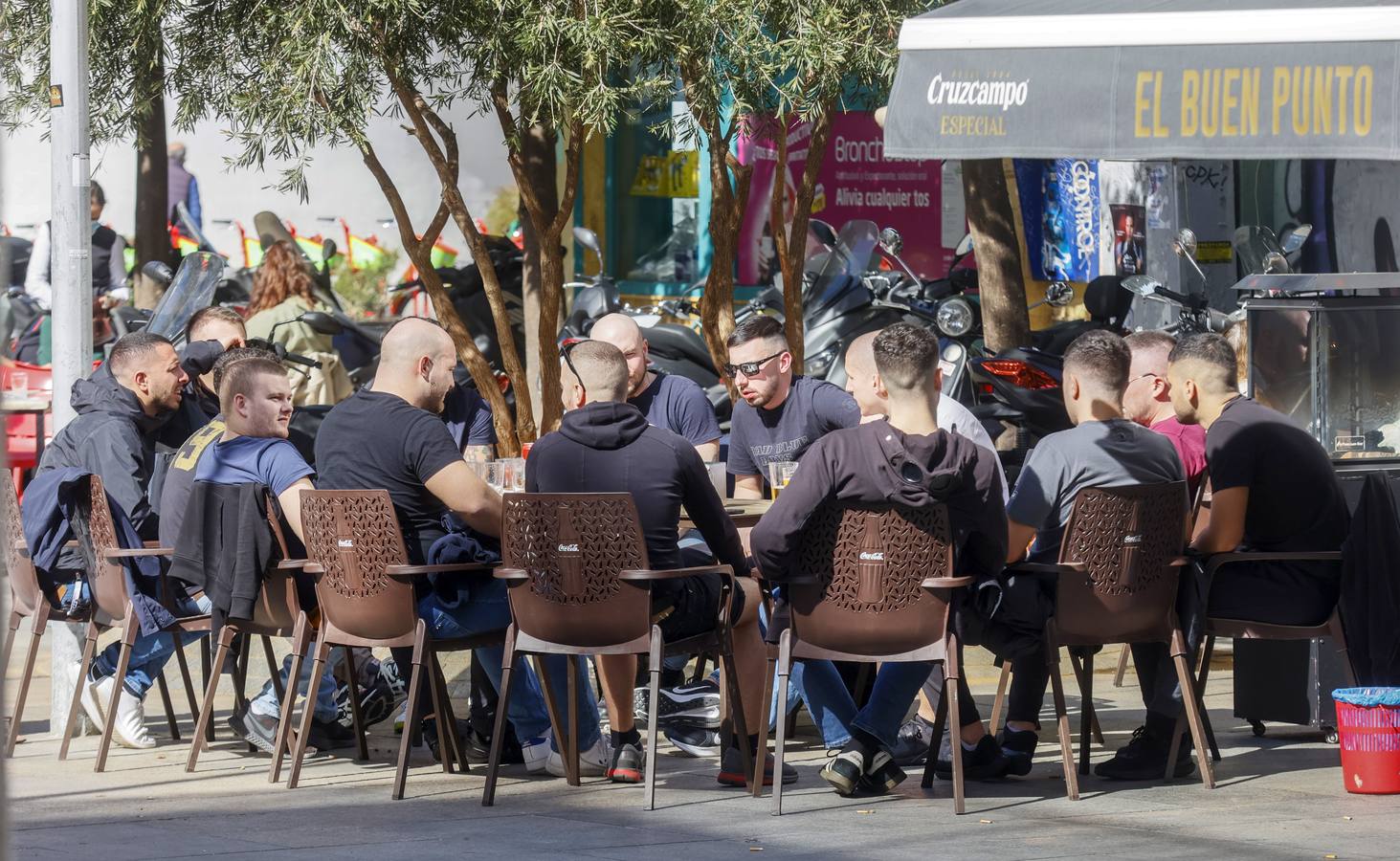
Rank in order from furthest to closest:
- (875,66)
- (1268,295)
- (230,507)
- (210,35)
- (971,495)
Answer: (210,35), (875,66), (1268,295), (230,507), (971,495)

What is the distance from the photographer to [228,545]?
6.54 m

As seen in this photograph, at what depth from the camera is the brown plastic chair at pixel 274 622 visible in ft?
21.4

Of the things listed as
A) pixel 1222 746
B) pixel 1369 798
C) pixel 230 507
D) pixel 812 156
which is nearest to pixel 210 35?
pixel 812 156

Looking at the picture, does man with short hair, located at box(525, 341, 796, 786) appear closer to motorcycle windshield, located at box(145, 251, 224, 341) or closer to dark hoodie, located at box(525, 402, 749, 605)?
dark hoodie, located at box(525, 402, 749, 605)

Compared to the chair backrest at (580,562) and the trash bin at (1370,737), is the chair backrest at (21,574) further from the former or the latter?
the trash bin at (1370,737)

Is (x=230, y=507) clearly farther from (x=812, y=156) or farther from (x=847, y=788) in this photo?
(x=812, y=156)

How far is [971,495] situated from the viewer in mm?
5801

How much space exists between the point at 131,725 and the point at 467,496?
2.08 m

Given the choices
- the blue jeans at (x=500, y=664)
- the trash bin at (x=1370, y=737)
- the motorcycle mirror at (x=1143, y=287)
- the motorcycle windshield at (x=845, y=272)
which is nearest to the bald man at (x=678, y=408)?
the blue jeans at (x=500, y=664)

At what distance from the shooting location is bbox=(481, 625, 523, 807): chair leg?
5.95 meters

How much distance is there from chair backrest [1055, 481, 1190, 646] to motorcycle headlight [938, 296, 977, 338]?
4744 mm

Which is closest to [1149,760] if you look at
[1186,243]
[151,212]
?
[1186,243]

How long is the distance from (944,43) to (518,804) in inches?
117

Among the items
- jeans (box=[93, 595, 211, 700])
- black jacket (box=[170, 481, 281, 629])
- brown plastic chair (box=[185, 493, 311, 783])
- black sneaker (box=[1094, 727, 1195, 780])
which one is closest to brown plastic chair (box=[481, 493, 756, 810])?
brown plastic chair (box=[185, 493, 311, 783])
